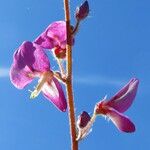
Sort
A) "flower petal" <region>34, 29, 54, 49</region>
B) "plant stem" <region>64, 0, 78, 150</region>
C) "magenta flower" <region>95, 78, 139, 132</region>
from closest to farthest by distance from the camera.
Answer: "plant stem" <region>64, 0, 78, 150</region>
"magenta flower" <region>95, 78, 139, 132</region>
"flower petal" <region>34, 29, 54, 49</region>

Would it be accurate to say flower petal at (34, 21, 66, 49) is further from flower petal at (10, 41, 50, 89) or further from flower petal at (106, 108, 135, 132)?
flower petal at (106, 108, 135, 132)

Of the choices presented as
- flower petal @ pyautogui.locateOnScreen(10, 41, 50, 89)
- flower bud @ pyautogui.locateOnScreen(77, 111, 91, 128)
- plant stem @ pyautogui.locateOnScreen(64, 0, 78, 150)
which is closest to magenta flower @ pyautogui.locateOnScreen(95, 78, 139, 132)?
flower bud @ pyautogui.locateOnScreen(77, 111, 91, 128)

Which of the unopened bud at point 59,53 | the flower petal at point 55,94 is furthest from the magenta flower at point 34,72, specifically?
the unopened bud at point 59,53

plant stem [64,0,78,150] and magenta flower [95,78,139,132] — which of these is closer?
plant stem [64,0,78,150]

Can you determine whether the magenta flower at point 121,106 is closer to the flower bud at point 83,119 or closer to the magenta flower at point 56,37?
the flower bud at point 83,119

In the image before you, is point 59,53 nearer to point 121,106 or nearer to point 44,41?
point 44,41

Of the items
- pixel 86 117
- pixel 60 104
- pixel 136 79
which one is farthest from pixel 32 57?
pixel 136 79
